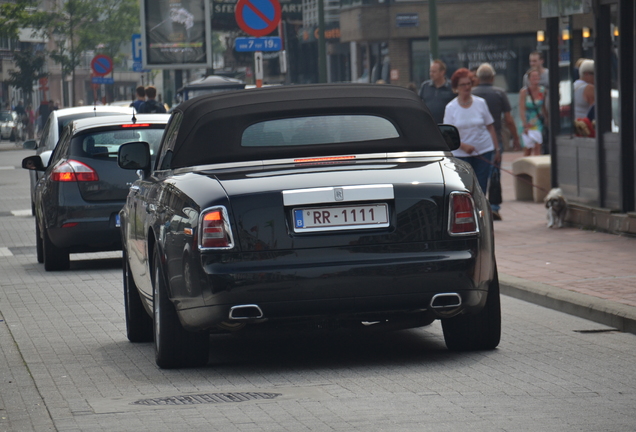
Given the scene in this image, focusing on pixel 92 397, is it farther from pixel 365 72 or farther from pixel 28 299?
pixel 365 72

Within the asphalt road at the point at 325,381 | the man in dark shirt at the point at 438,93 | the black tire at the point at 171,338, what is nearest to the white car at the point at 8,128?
the man in dark shirt at the point at 438,93

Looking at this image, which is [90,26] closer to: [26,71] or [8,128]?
[26,71]

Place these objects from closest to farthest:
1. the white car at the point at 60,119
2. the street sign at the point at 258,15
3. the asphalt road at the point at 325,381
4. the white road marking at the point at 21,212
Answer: the asphalt road at the point at 325,381 < the white car at the point at 60,119 < the street sign at the point at 258,15 < the white road marking at the point at 21,212

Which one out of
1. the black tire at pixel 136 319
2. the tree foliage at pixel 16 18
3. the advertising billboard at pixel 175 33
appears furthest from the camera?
the tree foliage at pixel 16 18

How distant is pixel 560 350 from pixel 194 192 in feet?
7.51

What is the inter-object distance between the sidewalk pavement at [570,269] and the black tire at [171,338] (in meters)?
2.76

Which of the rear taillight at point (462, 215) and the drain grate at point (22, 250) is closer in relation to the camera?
the rear taillight at point (462, 215)

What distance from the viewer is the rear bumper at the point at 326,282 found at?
6.66 meters

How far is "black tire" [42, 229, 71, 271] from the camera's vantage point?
1299cm

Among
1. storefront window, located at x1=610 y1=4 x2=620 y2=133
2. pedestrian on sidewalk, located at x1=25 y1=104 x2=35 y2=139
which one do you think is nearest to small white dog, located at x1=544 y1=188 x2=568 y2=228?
storefront window, located at x1=610 y1=4 x2=620 y2=133

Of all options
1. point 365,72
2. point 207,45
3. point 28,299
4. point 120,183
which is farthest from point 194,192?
point 365,72

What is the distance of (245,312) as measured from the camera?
670 centimetres

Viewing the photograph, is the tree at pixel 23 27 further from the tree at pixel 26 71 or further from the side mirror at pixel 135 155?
the side mirror at pixel 135 155

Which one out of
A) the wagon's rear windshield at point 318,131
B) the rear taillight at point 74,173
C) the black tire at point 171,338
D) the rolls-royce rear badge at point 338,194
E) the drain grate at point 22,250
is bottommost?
the drain grate at point 22,250
